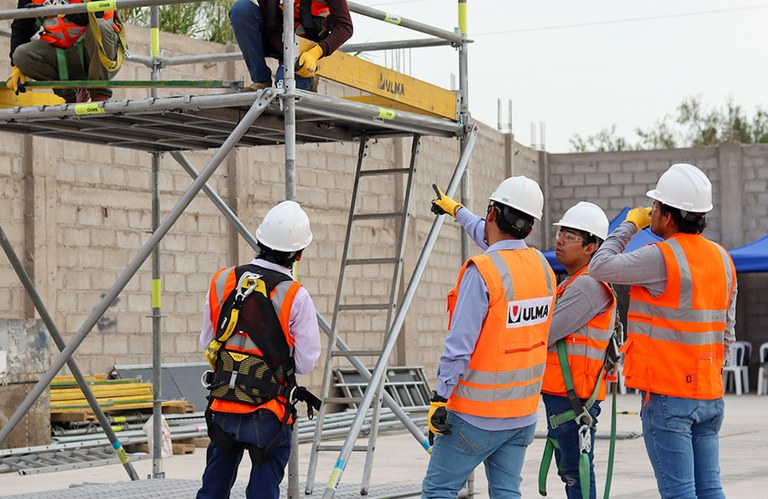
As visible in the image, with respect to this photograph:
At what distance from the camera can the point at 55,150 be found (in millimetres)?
12992

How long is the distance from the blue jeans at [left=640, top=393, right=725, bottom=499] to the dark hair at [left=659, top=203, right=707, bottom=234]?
2.52 ft

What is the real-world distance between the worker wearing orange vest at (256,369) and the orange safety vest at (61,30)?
2531 mm

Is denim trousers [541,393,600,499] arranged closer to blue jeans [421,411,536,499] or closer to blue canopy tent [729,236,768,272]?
blue jeans [421,411,536,499]

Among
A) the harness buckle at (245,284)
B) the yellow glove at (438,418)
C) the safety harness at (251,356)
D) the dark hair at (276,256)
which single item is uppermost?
the dark hair at (276,256)

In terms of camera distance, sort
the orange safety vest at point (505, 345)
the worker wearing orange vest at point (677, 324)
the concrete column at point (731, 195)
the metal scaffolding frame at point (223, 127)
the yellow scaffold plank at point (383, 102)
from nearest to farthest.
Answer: the orange safety vest at point (505, 345) → the worker wearing orange vest at point (677, 324) → the metal scaffolding frame at point (223, 127) → the yellow scaffold plank at point (383, 102) → the concrete column at point (731, 195)

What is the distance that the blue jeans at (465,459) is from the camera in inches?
215

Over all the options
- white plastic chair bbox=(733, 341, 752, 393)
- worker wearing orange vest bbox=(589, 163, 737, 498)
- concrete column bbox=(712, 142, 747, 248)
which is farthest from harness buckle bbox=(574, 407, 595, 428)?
concrete column bbox=(712, 142, 747, 248)

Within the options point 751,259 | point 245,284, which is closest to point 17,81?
point 245,284

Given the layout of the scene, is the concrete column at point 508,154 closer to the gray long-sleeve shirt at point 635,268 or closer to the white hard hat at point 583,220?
the white hard hat at point 583,220

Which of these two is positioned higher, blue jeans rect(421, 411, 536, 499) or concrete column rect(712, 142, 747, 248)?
concrete column rect(712, 142, 747, 248)

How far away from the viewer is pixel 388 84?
8086 millimetres

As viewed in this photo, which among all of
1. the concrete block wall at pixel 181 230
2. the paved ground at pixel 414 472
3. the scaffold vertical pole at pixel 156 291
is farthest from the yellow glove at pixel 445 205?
the concrete block wall at pixel 181 230

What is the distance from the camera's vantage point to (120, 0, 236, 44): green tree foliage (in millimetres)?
23547

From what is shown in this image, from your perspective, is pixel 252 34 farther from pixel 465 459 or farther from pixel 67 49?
pixel 465 459
